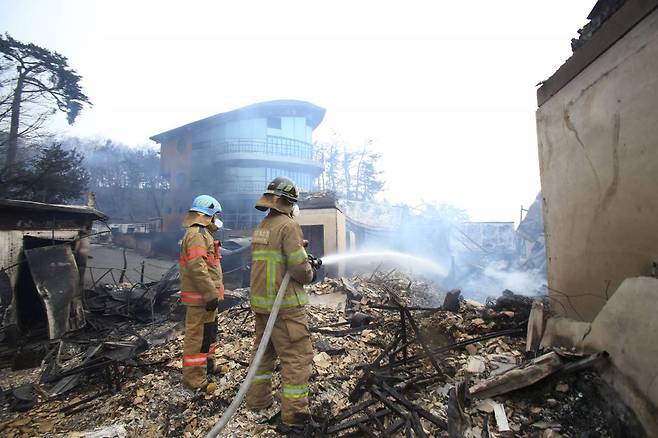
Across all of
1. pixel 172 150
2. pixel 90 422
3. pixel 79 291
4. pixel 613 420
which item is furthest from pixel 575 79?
pixel 172 150

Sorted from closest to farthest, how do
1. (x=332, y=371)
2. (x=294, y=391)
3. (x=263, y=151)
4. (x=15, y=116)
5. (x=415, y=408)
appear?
(x=415, y=408) < (x=294, y=391) < (x=332, y=371) < (x=15, y=116) < (x=263, y=151)

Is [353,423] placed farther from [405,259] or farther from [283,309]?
[405,259]

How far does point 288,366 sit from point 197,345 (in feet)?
4.57

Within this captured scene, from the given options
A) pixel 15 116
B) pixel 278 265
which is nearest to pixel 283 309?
pixel 278 265

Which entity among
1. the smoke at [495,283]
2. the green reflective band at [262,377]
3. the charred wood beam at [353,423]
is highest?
the green reflective band at [262,377]

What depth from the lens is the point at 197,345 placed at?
3566 mm

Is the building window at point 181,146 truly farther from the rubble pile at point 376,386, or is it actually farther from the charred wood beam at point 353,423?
the charred wood beam at point 353,423

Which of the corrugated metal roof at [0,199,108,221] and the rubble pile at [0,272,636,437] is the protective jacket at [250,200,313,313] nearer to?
the rubble pile at [0,272,636,437]

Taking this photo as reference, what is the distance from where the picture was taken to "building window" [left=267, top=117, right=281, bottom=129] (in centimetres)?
2923

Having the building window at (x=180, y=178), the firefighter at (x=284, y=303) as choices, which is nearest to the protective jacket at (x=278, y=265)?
the firefighter at (x=284, y=303)

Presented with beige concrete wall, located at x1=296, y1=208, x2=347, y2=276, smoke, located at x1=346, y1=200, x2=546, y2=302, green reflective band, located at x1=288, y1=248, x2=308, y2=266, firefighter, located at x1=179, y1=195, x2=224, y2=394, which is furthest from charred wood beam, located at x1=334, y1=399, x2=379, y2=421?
smoke, located at x1=346, y1=200, x2=546, y2=302

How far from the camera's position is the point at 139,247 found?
23203mm

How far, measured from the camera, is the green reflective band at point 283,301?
2.85 m

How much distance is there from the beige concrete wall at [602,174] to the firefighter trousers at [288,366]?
8.98 feet
